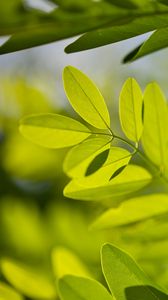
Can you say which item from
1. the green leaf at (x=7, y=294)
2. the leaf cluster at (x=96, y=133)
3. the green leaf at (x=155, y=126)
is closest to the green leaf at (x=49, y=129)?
the leaf cluster at (x=96, y=133)

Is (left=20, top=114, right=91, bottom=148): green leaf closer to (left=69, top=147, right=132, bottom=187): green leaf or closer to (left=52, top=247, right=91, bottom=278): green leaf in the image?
(left=69, top=147, right=132, bottom=187): green leaf

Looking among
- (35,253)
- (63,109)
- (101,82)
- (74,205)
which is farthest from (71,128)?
(101,82)

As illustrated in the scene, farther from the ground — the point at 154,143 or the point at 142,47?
the point at 142,47

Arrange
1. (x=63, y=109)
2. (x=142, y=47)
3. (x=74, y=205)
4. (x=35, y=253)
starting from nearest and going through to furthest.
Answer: (x=142, y=47)
(x=35, y=253)
(x=74, y=205)
(x=63, y=109)

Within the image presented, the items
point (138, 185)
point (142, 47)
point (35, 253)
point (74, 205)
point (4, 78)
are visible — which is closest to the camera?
point (142, 47)

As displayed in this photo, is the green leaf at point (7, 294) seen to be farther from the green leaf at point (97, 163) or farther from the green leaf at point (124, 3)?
the green leaf at point (124, 3)

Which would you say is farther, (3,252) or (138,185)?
(3,252)

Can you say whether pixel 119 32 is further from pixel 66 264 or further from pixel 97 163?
pixel 66 264

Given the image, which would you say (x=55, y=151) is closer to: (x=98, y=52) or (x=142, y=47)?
(x=98, y=52)
